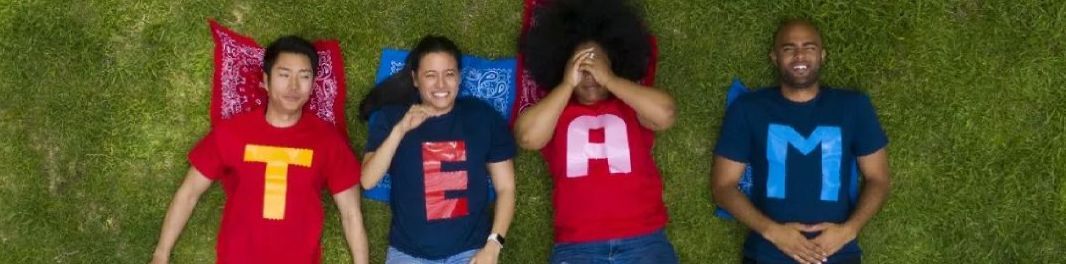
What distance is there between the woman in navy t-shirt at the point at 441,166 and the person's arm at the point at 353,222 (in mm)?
164

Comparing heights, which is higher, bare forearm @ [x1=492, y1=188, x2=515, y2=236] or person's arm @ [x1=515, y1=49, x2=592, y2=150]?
person's arm @ [x1=515, y1=49, x2=592, y2=150]

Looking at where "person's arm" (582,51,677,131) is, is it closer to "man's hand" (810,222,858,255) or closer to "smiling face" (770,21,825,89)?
"smiling face" (770,21,825,89)

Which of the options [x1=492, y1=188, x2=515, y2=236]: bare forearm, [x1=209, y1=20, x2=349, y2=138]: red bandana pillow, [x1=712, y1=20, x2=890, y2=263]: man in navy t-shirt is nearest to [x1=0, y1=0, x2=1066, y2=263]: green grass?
[x1=209, y1=20, x2=349, y2=138]: red bandana pillow

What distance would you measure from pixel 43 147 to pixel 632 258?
10.8 ft

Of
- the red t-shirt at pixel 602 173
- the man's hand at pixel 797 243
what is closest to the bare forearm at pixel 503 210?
the red t-shirt at pixel 602 173

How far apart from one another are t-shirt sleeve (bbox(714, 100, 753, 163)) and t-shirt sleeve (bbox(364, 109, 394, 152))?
5.60 feet

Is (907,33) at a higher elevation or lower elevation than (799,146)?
higher

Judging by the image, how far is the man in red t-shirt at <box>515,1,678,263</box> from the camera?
389 centimetres

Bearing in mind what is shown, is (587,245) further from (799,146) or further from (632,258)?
→ (799,146)

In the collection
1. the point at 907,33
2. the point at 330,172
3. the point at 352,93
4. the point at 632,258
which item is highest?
the point at 907,33

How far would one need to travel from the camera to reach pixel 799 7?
14.4 feet

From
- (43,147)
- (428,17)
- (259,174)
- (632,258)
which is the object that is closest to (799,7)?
(632,258)

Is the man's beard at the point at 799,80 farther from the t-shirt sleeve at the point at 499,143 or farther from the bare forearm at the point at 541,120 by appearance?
the t-shirt sleeve at the point at 499,143

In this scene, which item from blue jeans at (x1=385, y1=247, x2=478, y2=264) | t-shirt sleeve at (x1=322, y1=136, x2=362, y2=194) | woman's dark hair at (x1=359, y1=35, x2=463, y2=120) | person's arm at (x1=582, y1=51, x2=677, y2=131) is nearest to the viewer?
person's arm at (x1=582, y1=51, x2=677, y2=131)
